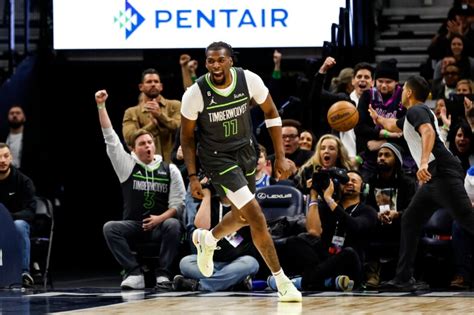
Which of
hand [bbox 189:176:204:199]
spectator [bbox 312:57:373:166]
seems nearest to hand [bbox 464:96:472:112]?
spectator [bbox 312:57:373:166]

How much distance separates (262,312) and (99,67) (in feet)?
29.2

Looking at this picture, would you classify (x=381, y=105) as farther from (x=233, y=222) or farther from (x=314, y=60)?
(x=233, y=222)

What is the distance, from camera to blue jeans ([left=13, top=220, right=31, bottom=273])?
1183 cm

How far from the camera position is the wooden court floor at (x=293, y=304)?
336 inches

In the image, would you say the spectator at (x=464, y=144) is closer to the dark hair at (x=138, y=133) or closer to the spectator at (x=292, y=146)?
the spectator at (x=292, y=146)

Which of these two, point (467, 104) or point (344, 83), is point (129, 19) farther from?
point (467, 104)

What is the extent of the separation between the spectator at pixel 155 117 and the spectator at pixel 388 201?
8.11 feet

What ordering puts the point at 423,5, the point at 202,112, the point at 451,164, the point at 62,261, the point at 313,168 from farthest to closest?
the point at 423,5 → the point at 62,261 → the point at 313,168 → the point at 451,164 → the point at 202,112

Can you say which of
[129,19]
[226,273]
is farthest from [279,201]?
[129,19]

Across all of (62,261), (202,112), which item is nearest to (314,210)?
(202,112)

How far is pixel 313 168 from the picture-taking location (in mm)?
11578

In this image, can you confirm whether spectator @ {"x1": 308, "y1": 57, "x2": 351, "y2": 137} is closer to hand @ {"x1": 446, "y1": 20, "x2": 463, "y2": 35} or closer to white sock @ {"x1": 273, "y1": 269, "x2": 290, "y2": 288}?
hand @ {"x1": 446, "y1": 20, "x2": 463, "y2": 35}

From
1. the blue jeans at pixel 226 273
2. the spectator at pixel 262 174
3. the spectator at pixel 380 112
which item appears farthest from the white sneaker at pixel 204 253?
the spectator at pixel 380 112

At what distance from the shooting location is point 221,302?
945 cm
